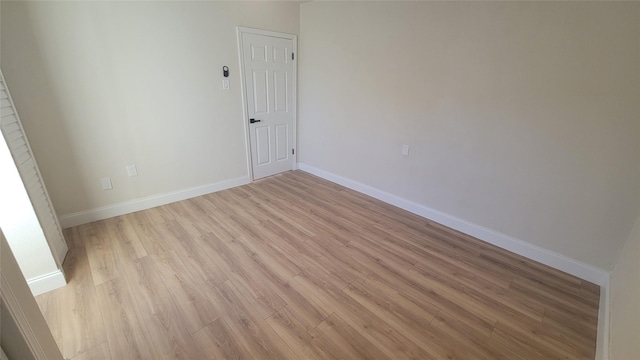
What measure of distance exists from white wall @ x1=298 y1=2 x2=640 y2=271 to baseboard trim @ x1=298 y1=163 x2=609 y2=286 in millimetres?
52

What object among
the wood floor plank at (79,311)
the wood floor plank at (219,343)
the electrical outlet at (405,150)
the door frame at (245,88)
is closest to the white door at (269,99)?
the door frame at (245,88)

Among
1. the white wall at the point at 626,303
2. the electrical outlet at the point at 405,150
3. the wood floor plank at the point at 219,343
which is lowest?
the wood floor plank at the point at 219,343

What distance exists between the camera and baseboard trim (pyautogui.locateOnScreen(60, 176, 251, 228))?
255cm

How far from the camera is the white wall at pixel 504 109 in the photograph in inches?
70.3

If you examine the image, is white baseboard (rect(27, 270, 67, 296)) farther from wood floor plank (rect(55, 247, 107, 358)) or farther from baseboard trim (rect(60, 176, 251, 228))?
baseboard trim (rect(60, 176, 251, 228))

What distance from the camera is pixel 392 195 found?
322 centimetres

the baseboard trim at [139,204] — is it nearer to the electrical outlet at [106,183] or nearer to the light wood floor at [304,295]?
the light wood floor at [304,295]

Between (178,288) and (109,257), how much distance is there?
31.7 inches

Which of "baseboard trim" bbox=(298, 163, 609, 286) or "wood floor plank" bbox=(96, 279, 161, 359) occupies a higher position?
"baseboard trim" bbox=(298, 163, 609, 286)

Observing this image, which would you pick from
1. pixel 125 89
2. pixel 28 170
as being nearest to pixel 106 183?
pixel 28 170

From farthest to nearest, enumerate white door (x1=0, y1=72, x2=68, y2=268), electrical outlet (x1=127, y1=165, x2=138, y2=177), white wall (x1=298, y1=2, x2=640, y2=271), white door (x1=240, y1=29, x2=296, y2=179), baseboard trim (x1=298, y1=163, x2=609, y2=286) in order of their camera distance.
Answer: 1. white door (x1=240, y1=29, x2=296, y2=179)
2. electrical outlet (x1=127, y1=165, x2=138, y2=177)
3. baseboard trim (x1=298, y1=163, x2=609, y2=286)
4. white wall (x1=298, y1=2, x2=640, y2=271)
5. white door (x1=0, y1=72, x2=68, y2=268)

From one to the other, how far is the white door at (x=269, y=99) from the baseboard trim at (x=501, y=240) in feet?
4.42

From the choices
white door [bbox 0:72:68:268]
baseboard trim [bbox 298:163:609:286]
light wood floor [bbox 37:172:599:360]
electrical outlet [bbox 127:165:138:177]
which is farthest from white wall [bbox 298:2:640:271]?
white door [bbox 0:72:68:268]

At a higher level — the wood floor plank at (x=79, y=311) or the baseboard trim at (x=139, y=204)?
the baseboard trim at (x=139, y=204)
